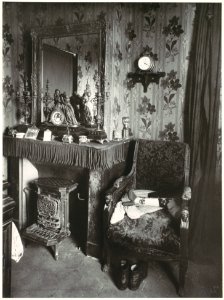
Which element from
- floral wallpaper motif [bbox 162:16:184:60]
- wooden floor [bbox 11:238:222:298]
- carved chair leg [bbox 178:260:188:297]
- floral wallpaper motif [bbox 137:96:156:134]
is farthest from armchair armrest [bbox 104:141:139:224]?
floral wallpaper motif [bbox 162:16:184:60]

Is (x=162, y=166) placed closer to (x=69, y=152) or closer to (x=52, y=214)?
(x=69, y=152)

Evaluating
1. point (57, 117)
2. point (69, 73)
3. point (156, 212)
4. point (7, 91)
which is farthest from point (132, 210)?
point (7, 91)

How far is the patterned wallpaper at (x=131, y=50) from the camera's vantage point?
2930 mm

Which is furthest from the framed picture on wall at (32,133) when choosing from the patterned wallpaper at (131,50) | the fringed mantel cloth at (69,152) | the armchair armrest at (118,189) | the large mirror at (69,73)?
the armchair armrest at (118,189)

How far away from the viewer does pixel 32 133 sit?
3.09 meters

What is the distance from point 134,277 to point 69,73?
2.17m

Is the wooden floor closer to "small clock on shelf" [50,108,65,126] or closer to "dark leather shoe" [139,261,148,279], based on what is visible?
"dark leather shoe" [139,261,148,279]

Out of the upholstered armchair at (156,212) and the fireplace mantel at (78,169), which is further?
the fireplace mantel at (78,169)

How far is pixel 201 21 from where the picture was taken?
2.70m

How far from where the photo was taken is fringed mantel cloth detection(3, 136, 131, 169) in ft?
8.52

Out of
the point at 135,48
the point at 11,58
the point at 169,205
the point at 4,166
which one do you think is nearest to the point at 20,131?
the point at 4,166

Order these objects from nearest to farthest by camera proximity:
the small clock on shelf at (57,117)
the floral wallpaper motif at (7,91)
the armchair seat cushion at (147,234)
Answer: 1. the armchair seat cushion at (147,234)
2. the small clock on shelf at (57,117)
3. the floral wallpaper motif at (7,91)

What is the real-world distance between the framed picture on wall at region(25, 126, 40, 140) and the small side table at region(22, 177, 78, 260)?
0.52 metres

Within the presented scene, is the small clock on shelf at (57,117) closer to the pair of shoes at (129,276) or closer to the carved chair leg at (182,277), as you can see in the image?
the pair of shoes at (129,276)
